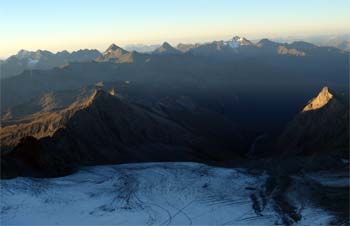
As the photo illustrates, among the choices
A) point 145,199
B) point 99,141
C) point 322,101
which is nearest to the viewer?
point 145,199

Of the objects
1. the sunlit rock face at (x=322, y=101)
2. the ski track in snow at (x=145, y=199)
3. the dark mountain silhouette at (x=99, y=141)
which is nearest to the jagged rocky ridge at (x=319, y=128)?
the sunlit rock face at (x=322, y=101)

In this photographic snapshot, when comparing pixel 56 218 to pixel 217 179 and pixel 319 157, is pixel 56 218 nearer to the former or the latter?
pixel 217 179

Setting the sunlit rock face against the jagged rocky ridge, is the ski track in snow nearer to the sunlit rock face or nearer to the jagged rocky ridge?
the jagged rocky ridge

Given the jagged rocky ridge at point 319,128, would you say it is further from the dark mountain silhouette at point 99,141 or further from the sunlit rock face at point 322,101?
the dark mountain silhouette at point 99,141

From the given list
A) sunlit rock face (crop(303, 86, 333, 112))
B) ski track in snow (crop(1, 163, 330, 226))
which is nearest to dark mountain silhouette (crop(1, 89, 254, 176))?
ski track in snow (crop(1, 163, 330, 226))

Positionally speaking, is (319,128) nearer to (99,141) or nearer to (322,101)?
(322,101)

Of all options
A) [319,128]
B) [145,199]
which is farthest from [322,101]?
[145,199]

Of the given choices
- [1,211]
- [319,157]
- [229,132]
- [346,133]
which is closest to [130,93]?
[229,132]

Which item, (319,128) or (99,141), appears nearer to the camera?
(99,141)
